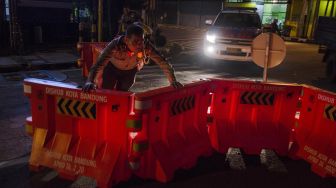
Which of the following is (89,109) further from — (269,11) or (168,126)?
(269,11)

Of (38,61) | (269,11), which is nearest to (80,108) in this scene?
(38,61)

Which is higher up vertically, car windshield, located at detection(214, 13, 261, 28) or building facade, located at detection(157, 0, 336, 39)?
building facade, located at detection(157, 0, 336, 39)

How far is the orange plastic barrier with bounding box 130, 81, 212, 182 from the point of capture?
421 centimetres

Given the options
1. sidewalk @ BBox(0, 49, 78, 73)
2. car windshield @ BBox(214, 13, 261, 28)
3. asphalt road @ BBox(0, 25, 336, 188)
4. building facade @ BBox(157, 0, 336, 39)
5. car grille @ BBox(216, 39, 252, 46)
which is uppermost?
building facade @ BBox(157, 0, 336, 39)

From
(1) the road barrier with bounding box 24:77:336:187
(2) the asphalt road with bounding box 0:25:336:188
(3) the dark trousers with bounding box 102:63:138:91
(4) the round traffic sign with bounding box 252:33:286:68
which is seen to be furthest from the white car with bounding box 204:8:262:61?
(3) the dark trousers with bounding box 102:63:138:91

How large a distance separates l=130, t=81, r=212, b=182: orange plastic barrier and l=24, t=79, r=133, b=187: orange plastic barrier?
18 cm

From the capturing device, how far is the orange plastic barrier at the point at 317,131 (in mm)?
4871

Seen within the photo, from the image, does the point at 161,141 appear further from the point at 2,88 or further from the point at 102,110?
the point at 2,88

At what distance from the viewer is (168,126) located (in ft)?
15.2

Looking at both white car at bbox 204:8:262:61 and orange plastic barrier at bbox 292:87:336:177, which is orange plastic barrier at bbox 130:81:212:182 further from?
white car at bbox 204:8:262:61

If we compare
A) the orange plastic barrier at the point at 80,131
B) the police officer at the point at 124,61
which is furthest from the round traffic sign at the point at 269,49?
the orange plastic barrier at the point at 80,131

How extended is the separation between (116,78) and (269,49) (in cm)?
283

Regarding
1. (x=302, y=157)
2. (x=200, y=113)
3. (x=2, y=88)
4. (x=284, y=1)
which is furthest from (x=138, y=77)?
(x=284, y=1)

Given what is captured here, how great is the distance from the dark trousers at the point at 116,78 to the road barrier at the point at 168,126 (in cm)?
102
